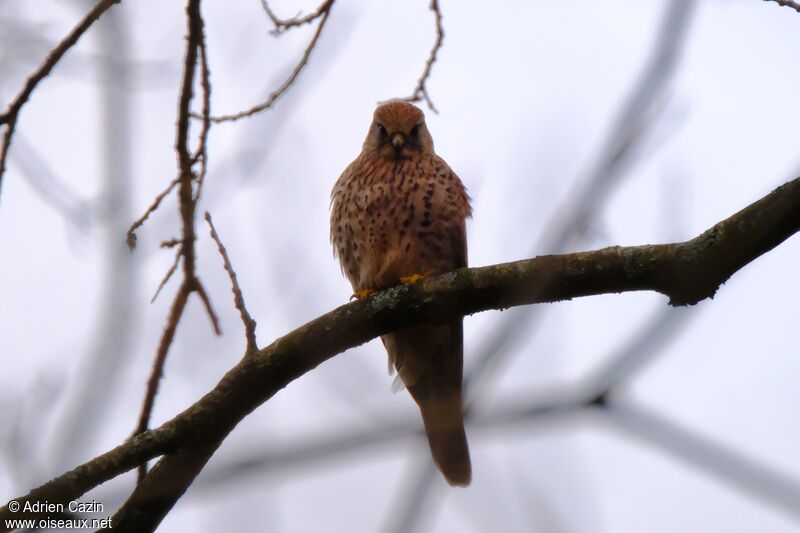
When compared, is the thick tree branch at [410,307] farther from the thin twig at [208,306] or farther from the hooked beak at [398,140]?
the hooked beak at [398,140]

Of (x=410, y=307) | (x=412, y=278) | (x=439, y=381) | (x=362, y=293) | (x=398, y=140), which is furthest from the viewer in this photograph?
(x=398, y=140)

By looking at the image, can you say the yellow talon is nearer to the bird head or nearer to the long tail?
the long tail

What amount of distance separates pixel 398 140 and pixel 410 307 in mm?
2240

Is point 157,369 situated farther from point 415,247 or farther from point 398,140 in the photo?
point 398,140

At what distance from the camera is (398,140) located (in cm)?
585

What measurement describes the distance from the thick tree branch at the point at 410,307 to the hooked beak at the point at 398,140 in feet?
7.02

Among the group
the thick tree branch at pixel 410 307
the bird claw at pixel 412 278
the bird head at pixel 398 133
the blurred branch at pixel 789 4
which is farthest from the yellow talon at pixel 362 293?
the blurred branch at pixel 789 4

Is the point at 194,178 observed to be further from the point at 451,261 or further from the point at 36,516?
the point at 451,261

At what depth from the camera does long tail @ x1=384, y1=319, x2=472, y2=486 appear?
5.37 meters

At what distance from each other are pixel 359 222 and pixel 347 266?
0.28 metres

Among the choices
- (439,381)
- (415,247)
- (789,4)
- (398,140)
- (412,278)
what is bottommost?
(789,4)

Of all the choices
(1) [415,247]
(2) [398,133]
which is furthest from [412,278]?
(2) [398,133]

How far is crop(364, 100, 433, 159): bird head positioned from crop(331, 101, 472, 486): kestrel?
0.02 m

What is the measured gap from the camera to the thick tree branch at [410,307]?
127 inches
